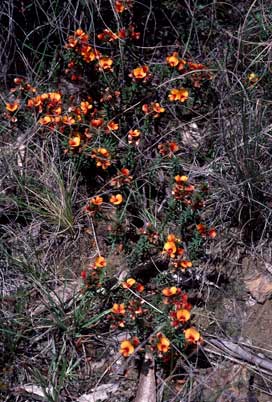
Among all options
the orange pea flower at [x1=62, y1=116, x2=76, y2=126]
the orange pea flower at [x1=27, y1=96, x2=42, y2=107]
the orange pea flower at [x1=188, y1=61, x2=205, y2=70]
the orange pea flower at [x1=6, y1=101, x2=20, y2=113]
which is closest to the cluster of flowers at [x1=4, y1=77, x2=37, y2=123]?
the orange pea flower at [x1=6, y1=101, x2=20, y2=113]

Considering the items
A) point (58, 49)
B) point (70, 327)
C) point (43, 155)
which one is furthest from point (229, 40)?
point (70, 327)

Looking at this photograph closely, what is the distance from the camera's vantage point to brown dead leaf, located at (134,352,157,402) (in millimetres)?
2887

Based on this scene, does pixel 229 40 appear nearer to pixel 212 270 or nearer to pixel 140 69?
pixel 140 69

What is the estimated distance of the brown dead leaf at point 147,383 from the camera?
2.89 metres

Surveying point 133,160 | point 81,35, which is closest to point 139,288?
point 133,160

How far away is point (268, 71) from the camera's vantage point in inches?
141

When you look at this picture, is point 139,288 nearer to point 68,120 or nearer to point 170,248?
point 170,248

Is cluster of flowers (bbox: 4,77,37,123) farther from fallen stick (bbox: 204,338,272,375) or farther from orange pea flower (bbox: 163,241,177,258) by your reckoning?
fallen stick (bbox: 204,338,272,375)

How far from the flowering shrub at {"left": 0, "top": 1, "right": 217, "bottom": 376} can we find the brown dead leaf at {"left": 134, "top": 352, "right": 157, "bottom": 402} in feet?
0.27

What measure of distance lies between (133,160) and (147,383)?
4.07 feet

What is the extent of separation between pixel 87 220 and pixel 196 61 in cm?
129


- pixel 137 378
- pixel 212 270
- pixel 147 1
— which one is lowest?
pixel 137 378

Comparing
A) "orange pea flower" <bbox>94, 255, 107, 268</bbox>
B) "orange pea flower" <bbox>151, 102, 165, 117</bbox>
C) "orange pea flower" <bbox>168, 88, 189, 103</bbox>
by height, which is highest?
"orange pea flower" <bbox>168, 88, 189, 103</bbox>

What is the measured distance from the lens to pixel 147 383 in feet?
9.56
